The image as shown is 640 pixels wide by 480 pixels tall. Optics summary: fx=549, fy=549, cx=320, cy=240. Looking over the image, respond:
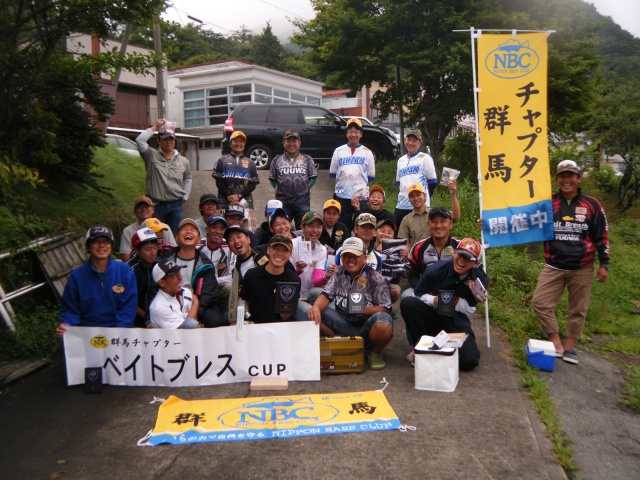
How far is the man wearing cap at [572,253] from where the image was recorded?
5406 millimetres

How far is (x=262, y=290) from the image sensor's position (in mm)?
5074

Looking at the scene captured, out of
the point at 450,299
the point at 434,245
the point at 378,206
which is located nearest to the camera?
the point at 450,299

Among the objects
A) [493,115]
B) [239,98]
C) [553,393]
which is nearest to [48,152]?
[493,115]

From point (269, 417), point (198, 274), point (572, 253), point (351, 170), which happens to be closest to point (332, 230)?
point (351, 170)

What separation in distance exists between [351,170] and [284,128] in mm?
6788

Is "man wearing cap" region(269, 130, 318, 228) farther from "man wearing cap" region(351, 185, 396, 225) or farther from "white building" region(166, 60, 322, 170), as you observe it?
"white building" region(166, 60, 322, 170)

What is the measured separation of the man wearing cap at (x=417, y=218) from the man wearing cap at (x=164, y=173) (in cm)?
293

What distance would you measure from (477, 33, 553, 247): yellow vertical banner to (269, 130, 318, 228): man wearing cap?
2.63m

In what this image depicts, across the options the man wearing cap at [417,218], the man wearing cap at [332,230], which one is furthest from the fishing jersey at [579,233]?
Result: the man wearing cap at [332,230]

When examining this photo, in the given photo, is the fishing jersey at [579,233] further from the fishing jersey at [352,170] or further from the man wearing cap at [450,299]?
the fishing jersey at [352,170]

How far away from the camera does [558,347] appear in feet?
18.6

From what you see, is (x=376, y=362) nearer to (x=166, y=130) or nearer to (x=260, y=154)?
(x=166, y=130)

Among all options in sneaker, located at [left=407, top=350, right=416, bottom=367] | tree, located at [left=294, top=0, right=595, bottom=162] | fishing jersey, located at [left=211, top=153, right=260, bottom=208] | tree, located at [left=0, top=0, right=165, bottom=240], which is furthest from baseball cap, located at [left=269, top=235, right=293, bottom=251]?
tree, located at [left=294, top=0, right=595, bottom=162]

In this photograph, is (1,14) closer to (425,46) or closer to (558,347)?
(558,347)
